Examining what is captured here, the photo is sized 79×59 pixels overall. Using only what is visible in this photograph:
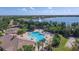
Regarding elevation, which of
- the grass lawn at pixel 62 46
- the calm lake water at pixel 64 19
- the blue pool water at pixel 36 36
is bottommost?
the grass lawn at pixel 62 46

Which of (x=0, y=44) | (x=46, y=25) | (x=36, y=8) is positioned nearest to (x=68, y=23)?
(x=46, y=25)

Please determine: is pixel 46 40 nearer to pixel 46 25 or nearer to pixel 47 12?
pixel 46 25

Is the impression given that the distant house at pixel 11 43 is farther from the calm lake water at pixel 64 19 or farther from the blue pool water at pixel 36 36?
the calm lake water at pixel 64 19

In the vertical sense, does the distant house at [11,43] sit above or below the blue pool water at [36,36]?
below

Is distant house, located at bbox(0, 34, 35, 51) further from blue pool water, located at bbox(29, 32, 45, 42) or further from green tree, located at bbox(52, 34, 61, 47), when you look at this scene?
green tree, located at bbox(52, 34, 61, 47)

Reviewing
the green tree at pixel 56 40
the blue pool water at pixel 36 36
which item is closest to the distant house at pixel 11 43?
the blue pool water at pixel 36 36

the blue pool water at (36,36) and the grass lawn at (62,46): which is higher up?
the blue pool water at (36,36)

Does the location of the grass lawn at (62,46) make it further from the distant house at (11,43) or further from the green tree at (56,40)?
the distant house at (11,43)

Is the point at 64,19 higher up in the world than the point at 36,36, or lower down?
higher up

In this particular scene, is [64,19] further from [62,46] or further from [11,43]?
[11,43]

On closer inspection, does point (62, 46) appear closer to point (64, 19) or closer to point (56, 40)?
point (56, 40)

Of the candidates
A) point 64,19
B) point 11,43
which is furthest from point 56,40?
point 11,43
